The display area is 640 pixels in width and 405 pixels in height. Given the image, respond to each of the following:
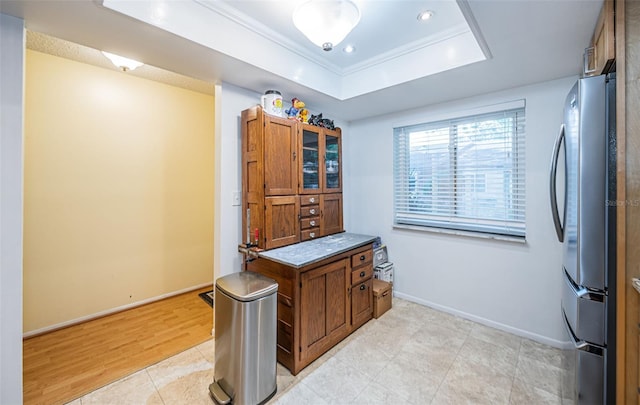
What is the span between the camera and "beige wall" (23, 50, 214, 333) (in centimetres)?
254

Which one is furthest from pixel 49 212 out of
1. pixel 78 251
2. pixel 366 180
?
pixel 366 180

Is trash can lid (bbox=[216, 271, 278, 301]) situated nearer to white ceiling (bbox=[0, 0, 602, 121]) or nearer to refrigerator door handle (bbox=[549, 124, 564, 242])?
white ceiling (bbox=[0, 0, 602, 121])

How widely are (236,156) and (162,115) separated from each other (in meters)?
1.58

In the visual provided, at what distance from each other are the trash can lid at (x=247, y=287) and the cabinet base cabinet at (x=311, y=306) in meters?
0.20

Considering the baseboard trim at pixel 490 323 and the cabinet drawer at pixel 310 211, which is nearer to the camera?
the baseboard trim at pixel 490 323

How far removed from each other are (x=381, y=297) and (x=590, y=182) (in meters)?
2.00

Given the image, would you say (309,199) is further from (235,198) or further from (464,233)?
(464,233)

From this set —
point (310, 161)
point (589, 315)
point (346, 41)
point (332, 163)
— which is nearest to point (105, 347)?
point (310, 161)

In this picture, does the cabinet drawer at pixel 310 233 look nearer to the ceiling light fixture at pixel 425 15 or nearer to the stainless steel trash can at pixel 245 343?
the stainless steel trash can at pixel 245 343

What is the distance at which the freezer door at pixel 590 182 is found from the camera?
4.18 ft

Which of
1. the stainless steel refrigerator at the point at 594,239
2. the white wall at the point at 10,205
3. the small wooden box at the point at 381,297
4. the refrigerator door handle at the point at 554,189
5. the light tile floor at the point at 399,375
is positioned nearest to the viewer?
the stainless steel refrigerator at the point at 594,239

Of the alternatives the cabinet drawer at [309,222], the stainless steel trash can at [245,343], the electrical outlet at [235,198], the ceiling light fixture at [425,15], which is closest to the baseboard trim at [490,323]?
the cabinet drawer at [309,222]

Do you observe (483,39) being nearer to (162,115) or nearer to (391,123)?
(391,123)

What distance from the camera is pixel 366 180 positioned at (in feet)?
11.6
